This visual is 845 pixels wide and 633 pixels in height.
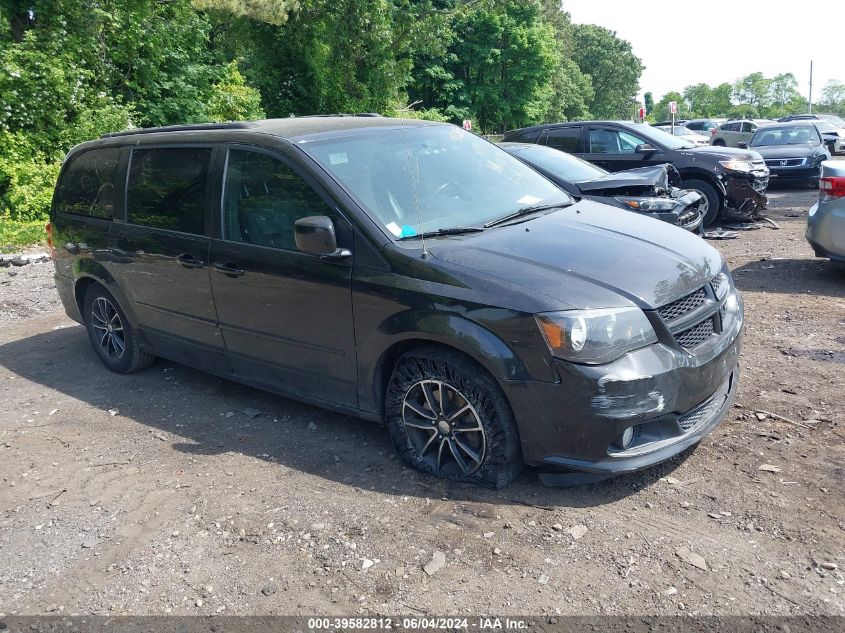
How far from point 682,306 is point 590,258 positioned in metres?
0.52

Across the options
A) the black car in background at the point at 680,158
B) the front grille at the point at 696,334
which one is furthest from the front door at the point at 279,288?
the black car in background at the point at 680,158

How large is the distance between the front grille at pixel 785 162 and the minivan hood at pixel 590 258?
43.9ft

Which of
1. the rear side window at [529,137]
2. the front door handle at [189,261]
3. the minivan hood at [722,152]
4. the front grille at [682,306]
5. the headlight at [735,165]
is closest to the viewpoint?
the front grille at [682,306]

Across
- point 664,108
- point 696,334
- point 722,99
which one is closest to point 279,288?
point 696,334

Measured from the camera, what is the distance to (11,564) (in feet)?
11.8

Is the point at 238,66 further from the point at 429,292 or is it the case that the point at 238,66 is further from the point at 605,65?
the point at 605,65

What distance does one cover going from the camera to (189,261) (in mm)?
4910

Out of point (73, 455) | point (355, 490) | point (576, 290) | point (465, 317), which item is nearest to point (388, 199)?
point (465, 317)

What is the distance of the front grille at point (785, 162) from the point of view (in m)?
15.9

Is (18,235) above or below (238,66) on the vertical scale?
below

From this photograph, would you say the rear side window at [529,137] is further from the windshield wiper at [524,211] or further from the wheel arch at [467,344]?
the wheel arch at [467,344]

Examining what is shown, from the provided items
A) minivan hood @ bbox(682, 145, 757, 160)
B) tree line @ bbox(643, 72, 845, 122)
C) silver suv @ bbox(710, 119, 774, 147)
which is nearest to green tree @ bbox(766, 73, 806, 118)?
tree line @ bbox(643, 72, 845, 122)

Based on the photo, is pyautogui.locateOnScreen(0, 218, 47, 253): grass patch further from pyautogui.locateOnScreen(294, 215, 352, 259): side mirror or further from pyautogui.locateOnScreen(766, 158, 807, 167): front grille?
pyautogui.locateOnScreen(766, 158, 807, 167): front grille

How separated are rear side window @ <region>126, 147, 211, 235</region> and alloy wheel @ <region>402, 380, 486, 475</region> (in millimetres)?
1964
